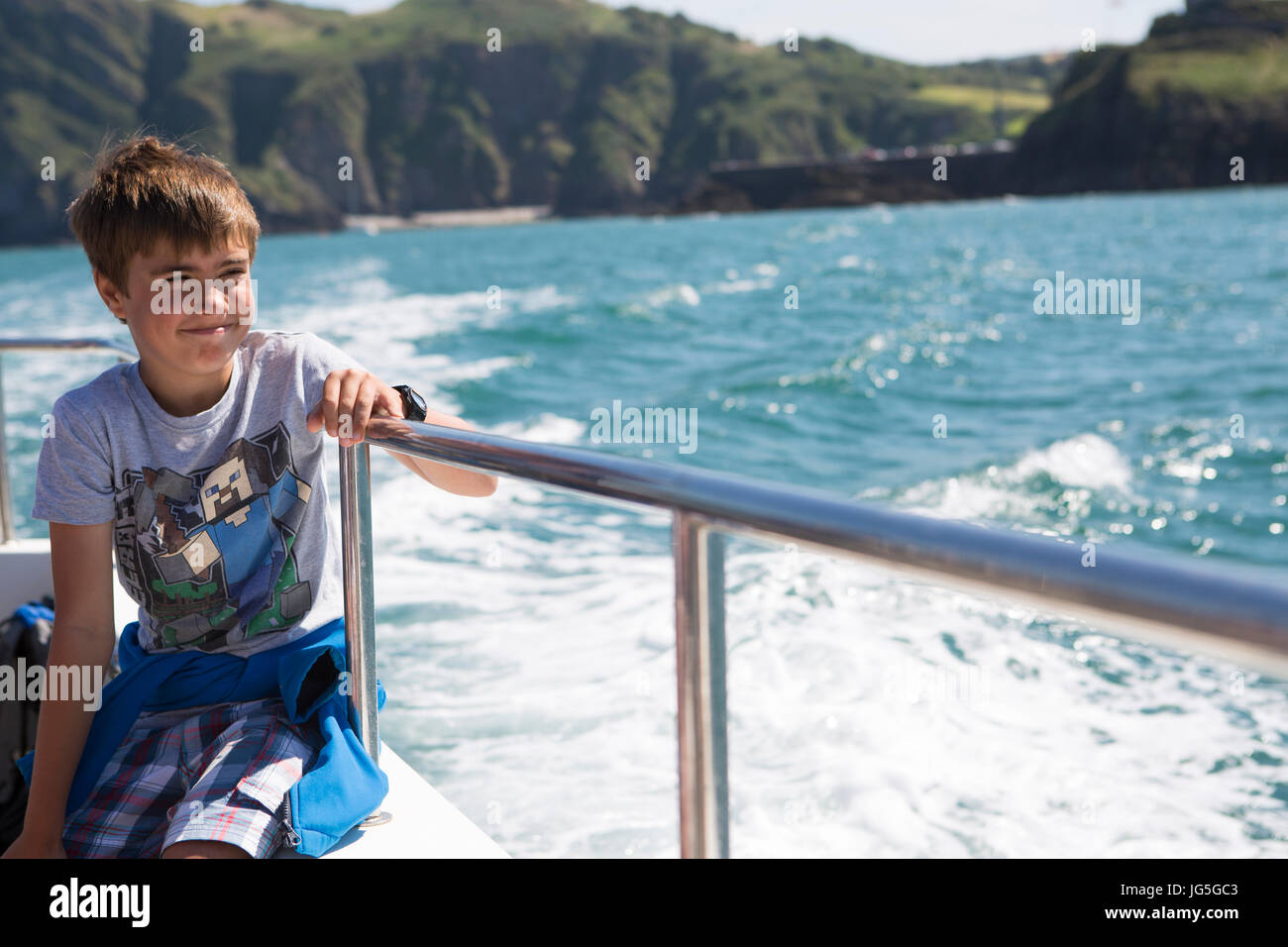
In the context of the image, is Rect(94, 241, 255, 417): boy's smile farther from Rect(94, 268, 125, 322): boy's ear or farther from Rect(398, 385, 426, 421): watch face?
Rect(398, 385, 426, 421): watch face

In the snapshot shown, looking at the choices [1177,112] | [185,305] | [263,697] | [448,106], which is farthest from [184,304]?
[448,106]

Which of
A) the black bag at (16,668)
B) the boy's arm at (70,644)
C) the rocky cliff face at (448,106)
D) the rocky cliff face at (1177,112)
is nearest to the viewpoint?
the boy's arm at (70,644)

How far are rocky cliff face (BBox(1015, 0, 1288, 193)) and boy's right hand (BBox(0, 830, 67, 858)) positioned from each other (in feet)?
245

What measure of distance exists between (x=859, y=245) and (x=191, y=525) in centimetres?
3693

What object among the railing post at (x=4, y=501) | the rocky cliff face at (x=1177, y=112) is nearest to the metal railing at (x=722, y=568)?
the railing post at (x=4, y=501)

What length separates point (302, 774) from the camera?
1.62 metres

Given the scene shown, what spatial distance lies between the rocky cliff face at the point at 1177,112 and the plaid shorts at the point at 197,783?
74.6 meters

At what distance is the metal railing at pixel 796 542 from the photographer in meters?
0.69

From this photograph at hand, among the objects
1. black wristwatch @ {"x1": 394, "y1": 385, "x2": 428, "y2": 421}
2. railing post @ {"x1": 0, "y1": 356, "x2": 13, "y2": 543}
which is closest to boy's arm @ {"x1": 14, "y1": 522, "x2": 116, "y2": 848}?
black wristwatch @ {"x1": 394, "y1": 385, "x2": 428, "y2": 421}

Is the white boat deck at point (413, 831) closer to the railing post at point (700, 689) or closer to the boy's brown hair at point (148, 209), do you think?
the railing post at point (700, 689)

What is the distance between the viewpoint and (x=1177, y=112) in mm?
68688
